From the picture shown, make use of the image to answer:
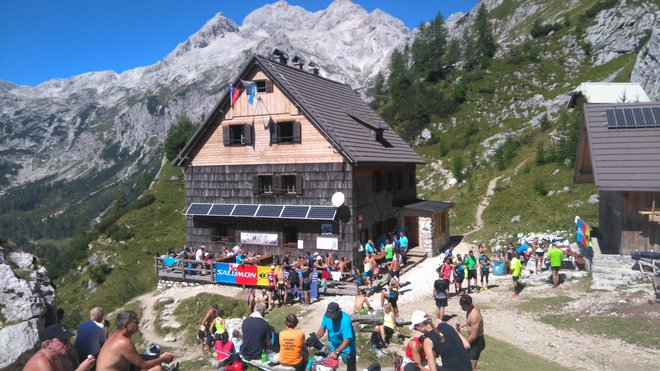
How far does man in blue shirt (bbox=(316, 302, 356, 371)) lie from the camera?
28.7 feet

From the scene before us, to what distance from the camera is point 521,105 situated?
56844 mm

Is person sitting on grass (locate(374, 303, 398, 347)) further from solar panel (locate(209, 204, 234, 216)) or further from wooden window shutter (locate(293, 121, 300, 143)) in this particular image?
solar panel (locate(209, 204, 234, 216))

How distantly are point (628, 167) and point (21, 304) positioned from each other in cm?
2064

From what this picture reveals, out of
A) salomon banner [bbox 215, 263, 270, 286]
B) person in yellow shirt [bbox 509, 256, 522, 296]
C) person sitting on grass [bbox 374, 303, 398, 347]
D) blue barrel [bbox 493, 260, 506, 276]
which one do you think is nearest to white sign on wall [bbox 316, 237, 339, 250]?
salomon banner [bbox 215, 263, 270, 286]

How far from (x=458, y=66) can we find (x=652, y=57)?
37414mm

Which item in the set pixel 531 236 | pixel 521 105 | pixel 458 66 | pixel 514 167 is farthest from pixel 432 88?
pixel 531 236

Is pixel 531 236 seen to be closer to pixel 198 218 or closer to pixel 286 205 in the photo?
pixel 286 205

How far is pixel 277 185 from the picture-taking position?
78.9ft

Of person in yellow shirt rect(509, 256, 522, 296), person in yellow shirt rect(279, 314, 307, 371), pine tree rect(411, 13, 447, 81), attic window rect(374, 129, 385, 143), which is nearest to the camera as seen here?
person in yellow shirt rect(279, 314, 307, 371)

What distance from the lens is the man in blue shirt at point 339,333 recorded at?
8.75 metres

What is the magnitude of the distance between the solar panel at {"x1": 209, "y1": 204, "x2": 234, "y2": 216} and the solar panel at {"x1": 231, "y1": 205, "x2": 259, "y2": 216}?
383 mm

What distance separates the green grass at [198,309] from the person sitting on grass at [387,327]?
861cm

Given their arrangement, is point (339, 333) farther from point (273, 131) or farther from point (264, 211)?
point (273, 131)

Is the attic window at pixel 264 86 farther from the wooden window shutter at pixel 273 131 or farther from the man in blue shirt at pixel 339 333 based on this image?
the man in blue shirt at pixel 339 333
